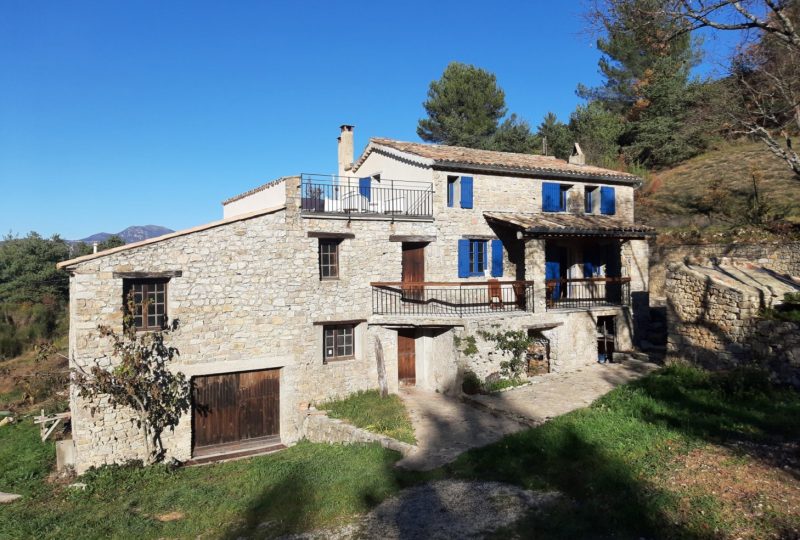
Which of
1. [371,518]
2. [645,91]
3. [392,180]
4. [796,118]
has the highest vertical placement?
[645,91]

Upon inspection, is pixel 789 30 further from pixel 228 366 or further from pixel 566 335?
pixel 228 366

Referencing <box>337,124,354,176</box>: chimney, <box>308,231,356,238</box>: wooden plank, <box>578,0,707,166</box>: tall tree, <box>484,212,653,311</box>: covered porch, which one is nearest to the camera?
<box>308,231,356,238</box>: wooden plank

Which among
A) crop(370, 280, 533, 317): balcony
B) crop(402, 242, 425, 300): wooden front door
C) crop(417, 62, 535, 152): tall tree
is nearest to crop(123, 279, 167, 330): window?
crop(370, 280, 533, 317): balcony

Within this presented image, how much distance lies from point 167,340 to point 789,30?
16.7 m

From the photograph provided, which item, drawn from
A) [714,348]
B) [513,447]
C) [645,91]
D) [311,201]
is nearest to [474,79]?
[645,91]

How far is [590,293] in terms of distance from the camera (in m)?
20.5

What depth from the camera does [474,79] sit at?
4200cm

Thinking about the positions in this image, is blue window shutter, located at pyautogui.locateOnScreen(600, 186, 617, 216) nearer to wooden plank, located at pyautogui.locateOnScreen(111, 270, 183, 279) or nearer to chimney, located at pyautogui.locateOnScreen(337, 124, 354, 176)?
chimney, located at pyautogui.locateOnScreen(337, 124, 354, 176)

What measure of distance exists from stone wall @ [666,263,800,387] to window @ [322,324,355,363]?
10231 millimetres

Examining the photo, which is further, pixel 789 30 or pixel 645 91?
pixel 645 91

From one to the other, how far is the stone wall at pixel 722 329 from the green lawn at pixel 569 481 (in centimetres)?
122

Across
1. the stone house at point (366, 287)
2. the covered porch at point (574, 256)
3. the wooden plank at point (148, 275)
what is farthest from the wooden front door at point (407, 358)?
the wooden plank at point (148, 275)

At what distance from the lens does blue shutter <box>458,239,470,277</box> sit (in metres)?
19.0

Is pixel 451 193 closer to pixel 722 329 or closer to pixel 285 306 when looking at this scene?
pixel 285 306
